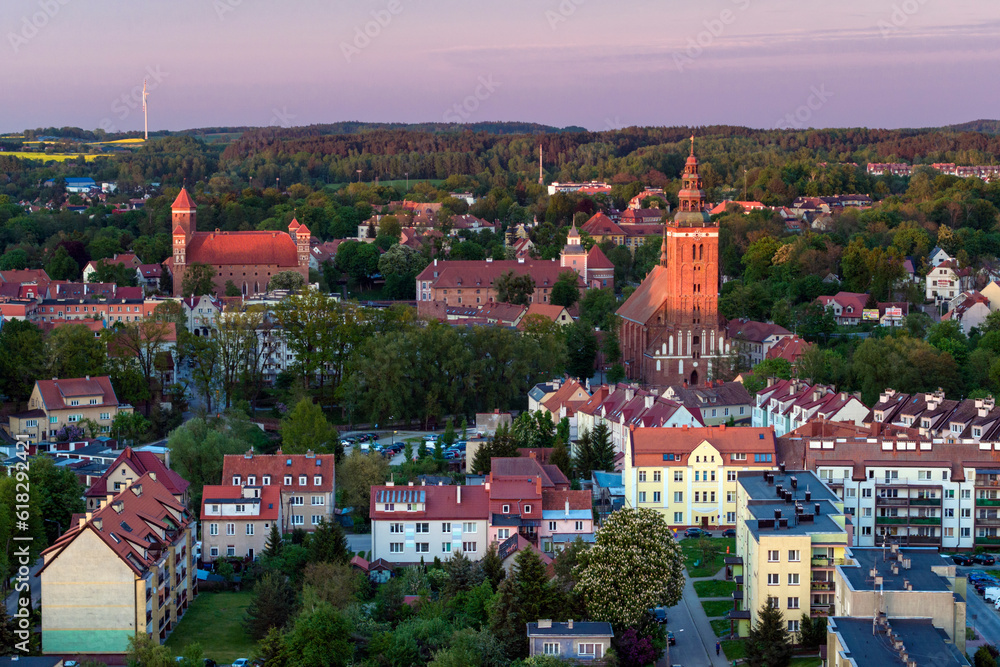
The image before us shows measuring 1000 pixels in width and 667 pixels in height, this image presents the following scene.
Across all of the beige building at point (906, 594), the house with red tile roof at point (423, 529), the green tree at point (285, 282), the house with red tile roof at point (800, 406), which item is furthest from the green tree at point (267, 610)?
the green tree at point (285, 282)

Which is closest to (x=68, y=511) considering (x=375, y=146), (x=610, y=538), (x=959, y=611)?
(x=610, y=538)

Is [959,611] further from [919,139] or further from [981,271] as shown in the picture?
[919,139]

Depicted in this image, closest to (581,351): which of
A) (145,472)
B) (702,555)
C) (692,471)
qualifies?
(692,471)

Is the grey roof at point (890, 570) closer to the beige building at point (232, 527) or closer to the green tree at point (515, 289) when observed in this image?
the beige building at point (232, 527)

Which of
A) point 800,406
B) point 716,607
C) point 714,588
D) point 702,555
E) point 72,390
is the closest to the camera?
point 716,607

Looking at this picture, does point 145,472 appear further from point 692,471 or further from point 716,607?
point 716,607

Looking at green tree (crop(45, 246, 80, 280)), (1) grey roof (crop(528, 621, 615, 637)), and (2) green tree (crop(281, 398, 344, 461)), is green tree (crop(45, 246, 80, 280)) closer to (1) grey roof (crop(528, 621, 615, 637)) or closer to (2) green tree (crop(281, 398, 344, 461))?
(2) green tree (crop(281, 398, 344, 461))
